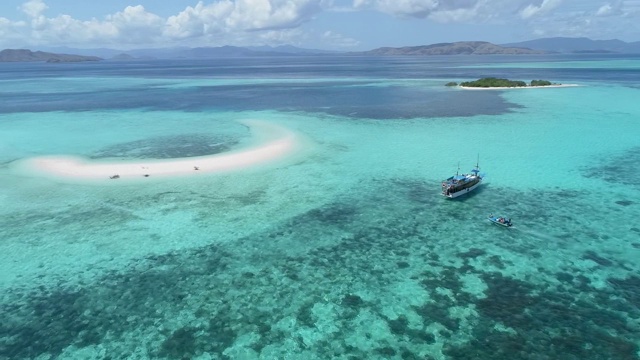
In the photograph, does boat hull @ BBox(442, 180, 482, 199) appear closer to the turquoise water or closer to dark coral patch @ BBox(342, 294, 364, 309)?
the turquoise water

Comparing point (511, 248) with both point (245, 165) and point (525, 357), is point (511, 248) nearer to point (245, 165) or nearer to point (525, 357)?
point (525, 357)

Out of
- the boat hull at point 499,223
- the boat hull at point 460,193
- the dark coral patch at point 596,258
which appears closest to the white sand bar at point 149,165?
the boat hull at point 460,193

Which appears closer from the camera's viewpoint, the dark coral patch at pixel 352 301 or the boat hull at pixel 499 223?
the dark coral patch at pixel 352 301

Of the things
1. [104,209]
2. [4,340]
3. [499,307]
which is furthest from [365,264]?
[104,209]

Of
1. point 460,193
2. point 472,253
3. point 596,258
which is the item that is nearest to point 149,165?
point 460,193

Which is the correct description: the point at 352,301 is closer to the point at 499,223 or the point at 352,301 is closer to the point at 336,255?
the point at 336,255

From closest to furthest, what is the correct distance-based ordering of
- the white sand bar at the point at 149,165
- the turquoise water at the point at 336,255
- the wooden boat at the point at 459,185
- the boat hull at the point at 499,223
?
the turquoise water at the point at 336,255 < the boat hull at the point at 499,223 < the wooden boat at the point at 459,185 < the white sand bar at the point at 149,165

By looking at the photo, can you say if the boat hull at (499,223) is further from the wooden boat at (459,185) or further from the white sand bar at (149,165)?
the white sand bar at (149,165)
